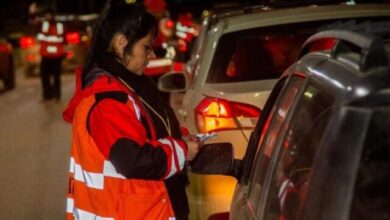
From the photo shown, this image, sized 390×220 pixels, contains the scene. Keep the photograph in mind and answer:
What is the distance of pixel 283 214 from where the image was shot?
237 cm

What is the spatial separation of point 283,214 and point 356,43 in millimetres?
624

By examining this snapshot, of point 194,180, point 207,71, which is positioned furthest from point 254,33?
point 194,180

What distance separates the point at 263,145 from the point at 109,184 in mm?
633

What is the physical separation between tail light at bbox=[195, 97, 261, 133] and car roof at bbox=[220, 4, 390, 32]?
1.84 feet

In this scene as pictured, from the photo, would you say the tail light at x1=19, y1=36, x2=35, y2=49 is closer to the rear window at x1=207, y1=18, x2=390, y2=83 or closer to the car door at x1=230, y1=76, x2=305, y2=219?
the rear window at x1=207, y1=18, x2=390, y2=83

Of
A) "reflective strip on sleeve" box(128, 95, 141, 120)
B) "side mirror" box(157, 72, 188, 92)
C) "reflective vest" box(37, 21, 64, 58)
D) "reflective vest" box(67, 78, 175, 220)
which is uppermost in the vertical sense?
"reflective strip on sleeve" box(128, 95, 141, 120)

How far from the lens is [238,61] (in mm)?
5445

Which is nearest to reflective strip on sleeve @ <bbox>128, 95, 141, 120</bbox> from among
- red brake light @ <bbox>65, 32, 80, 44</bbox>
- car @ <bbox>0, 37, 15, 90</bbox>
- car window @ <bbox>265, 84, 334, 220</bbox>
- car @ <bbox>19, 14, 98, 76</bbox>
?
car window @ <bbox>265, 84, 334, 220</bbox>

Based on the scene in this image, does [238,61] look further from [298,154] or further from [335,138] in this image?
[335,138]

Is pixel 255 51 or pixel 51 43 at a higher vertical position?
pixel 255 51

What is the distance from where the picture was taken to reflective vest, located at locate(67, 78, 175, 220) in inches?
120

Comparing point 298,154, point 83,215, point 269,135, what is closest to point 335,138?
point 298,154

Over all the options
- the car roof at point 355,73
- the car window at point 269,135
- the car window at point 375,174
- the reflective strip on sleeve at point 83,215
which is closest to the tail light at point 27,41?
the reflective strip on sleeve at point 83,215

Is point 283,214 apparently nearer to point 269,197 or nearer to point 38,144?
point 269,197
